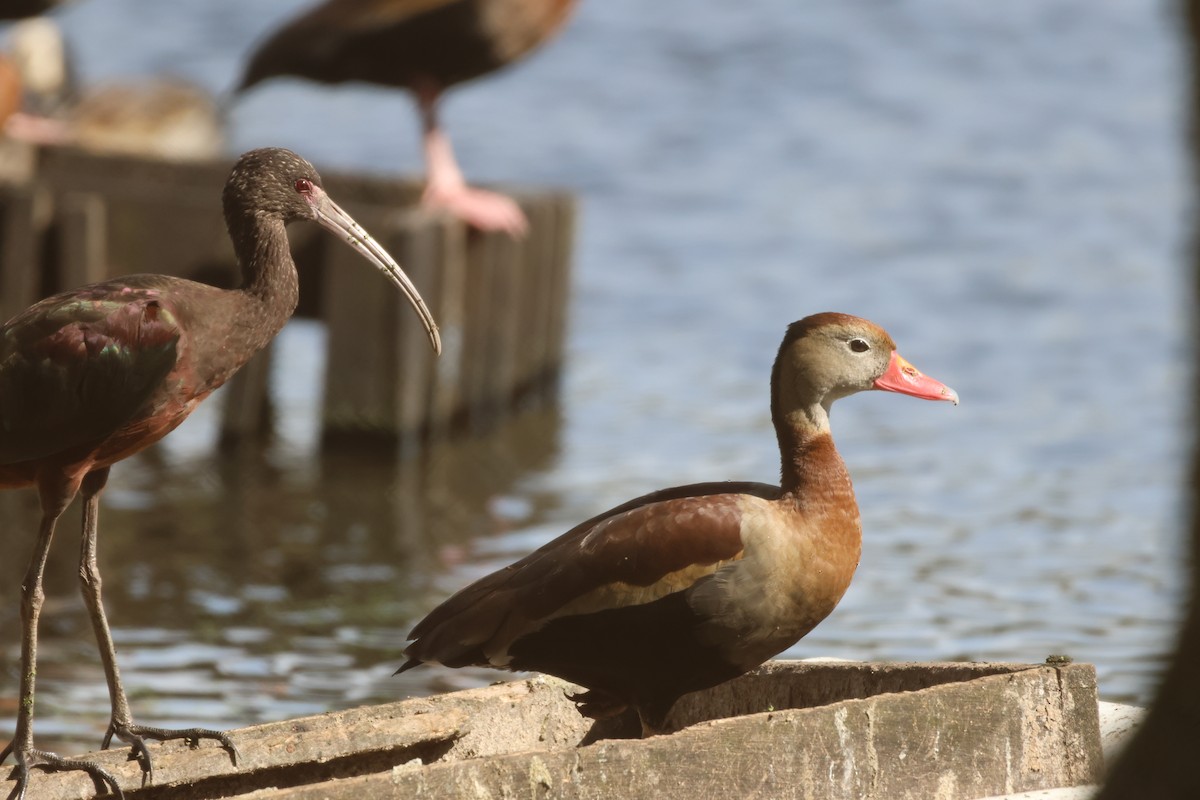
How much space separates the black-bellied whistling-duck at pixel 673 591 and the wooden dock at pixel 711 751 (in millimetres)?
240

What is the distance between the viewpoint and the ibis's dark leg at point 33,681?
5613 millimetres

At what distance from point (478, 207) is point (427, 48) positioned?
1.12 meters

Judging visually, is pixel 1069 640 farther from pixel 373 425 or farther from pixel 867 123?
pixel 867 123

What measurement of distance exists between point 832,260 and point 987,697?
13.0 metres

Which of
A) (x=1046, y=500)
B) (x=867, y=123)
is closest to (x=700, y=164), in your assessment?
(x=867, y=123)

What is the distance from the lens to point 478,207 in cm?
1292

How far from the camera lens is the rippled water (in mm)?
9758

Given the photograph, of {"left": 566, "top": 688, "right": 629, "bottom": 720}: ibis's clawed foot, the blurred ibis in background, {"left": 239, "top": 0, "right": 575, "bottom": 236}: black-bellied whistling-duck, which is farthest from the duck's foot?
{"left": 566, "top": 688, "right": 629, "bottom": 720}: ibis's clawed foot

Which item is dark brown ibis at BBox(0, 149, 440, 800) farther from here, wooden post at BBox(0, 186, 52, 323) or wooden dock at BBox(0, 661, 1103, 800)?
wooden post at BBox(0, 186, 52, 323)

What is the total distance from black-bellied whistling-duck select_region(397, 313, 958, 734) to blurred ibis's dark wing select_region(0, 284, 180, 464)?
109 centimetres

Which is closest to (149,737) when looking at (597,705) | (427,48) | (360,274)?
(597,705)

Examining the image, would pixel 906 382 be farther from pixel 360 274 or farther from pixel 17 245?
pixel 17 245

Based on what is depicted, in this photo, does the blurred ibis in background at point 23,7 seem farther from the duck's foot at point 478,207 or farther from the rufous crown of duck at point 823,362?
the rufous crown of duck at point 823,362

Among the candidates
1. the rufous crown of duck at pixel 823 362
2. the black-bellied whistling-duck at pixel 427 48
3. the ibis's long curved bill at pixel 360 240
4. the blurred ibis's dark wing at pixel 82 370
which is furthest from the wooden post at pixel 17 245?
the rufous crown of duck at pixel 823 362
